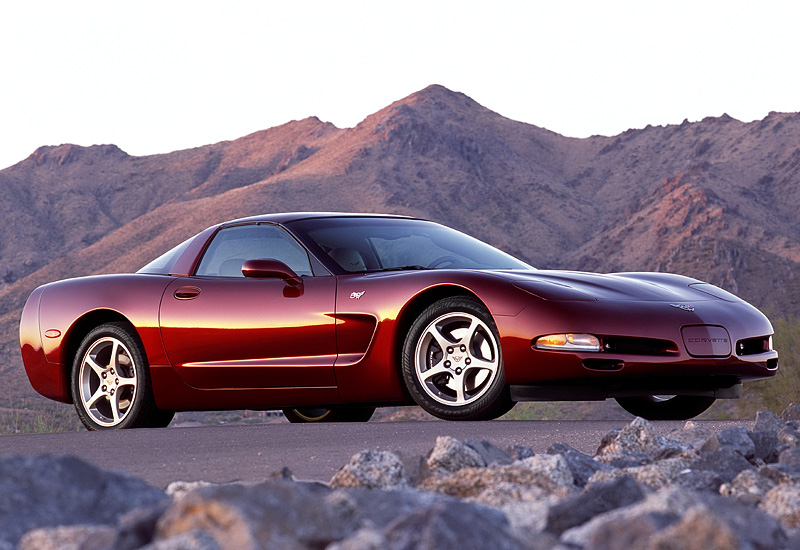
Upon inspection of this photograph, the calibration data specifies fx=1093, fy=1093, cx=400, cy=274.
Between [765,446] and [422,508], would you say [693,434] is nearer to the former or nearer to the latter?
[765,446]

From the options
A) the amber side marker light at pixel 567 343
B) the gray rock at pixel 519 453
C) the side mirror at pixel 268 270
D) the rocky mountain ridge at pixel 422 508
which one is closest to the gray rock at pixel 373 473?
the rocky mountain ridge at pixel 422 508

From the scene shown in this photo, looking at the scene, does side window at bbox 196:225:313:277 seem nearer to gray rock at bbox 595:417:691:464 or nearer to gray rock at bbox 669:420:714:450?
gray rock at bbox 669:420:714:450

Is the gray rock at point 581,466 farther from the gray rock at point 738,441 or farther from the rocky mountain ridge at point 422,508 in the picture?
the gray rock at point 738,441

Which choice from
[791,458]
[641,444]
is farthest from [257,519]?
[641,444]

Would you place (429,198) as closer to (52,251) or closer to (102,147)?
(52,251)

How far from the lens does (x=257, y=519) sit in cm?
214

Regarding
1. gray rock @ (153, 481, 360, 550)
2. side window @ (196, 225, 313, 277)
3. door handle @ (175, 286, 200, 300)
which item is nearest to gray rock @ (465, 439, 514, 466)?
gray rock @ (153, 481, 360, 550)

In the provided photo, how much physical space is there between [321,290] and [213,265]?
114 cm

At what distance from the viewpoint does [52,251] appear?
6925 cm

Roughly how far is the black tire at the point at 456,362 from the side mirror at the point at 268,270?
91 centimetres

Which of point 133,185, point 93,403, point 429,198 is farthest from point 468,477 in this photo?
point 133,185

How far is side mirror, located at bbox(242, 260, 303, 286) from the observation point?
263 inches

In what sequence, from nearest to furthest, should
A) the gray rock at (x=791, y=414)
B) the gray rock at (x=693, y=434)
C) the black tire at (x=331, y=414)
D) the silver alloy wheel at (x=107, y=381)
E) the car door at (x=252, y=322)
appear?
1. the gray rock at (x=693, y=434)
2. the gray rock at (x=791, y=414)
3. the car door at (x=252, y=322)
4. the silver alloy wheel at (x=107, y=381)
5. the black tire at (x=331, y=414)

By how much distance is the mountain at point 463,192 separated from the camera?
173 ft
